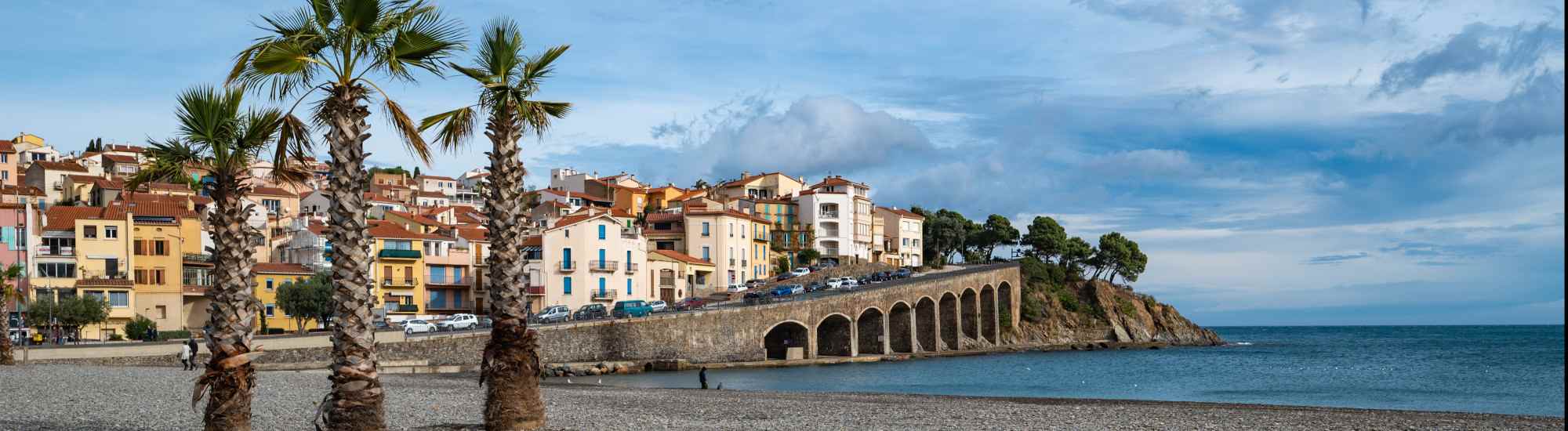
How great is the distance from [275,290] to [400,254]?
25.4ft

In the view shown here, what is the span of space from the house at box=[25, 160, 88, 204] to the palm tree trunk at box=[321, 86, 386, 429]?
102 metres

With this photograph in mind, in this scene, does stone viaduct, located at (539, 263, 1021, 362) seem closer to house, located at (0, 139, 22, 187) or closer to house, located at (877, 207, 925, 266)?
house, located at (877, 207, 925, 266)

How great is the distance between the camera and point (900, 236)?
420 feet

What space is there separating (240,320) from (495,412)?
4.10 m

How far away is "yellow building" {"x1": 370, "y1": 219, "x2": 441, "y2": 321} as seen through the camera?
7481 centimetres

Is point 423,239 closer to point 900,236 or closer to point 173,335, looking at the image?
point 173,335

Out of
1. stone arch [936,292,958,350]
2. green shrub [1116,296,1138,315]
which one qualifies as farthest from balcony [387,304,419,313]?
green shrub [1116,296,1138,315]

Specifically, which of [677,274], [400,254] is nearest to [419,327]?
[400,254]

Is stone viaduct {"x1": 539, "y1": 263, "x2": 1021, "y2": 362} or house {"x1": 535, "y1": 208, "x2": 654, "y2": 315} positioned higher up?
house {"x1": 535, "y1": 208, "x2": 654, "y2": 315}

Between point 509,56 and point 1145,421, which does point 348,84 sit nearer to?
point 509,56

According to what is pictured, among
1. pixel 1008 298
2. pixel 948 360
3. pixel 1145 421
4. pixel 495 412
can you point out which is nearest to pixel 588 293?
pixel 948 360

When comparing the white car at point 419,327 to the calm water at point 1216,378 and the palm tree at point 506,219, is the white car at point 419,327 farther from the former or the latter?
the palm tree at point 506,219

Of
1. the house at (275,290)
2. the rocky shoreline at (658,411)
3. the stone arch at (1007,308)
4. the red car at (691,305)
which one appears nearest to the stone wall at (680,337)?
the red car at (691,305)

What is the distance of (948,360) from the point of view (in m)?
81.8
